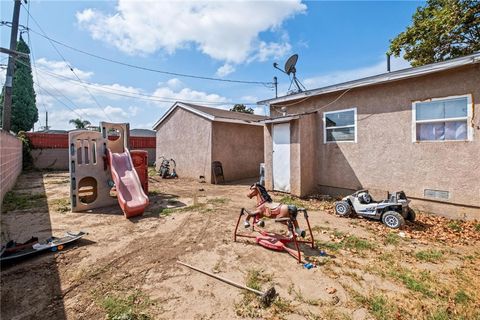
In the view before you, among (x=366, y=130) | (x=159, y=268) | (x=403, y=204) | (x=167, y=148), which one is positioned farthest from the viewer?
(x=167, y=148)

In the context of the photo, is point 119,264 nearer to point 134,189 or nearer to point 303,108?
point 134,189

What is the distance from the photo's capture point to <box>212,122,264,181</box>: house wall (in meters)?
11.2

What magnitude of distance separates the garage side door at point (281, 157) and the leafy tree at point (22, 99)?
24.4 meters

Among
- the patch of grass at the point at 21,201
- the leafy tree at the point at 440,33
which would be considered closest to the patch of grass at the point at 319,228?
the patch of grass at the point at 21,201

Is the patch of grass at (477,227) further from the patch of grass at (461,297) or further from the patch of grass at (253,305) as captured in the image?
the patch of grass at (253,305)

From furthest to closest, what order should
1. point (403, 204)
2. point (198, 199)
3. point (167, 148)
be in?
point (167, 148) < point (198, 199) < point (403, 204)

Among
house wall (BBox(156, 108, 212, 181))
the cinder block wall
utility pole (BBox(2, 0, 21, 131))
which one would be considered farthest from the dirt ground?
utility pole (BBox(2, 0, 21, 131))

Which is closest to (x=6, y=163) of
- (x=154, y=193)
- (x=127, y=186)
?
(x=154, y=193)

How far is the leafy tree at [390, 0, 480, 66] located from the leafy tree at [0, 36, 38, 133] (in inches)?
1129

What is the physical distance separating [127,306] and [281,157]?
6385mm

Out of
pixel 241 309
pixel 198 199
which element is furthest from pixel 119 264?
pixel 198 199

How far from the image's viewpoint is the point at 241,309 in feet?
7.84

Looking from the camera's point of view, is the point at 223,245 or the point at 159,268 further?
the point at 223,245

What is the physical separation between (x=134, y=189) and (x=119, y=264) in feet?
10.2
